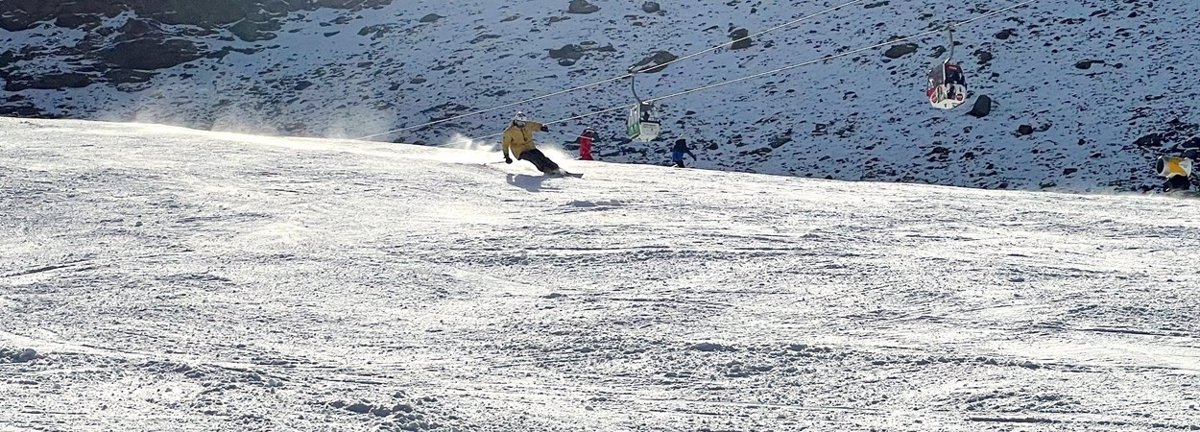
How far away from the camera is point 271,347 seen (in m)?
6.97

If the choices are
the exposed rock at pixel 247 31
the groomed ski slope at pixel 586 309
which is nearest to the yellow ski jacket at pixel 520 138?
the groomed ski slope at pixel 586 309

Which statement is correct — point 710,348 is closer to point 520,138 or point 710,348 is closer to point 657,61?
point 520,138

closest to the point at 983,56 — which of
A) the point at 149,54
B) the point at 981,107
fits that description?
the point at 981,107

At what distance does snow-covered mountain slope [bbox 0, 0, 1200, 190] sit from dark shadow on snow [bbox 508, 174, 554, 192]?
29.9 ft

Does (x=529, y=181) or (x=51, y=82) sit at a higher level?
(x=51, y=82)

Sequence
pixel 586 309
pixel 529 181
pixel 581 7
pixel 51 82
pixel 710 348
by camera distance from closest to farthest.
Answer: pixel 710 348 → pixel 586 309 → pixel 529 181 → pixel 51 82 → pixel 581 7

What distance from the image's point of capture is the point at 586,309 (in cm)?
797

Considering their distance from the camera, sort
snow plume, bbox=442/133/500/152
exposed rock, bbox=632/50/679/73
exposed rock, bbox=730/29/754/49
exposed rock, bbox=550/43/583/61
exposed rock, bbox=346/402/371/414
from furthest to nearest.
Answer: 1. exposed rock, bbox=550/43/583/61
2. exposed rock, bbox=730/29/754/49
3. exposed rock, bbox=632/50/679/73
4. snow plume, bbox=442/133/500/152
5. exposed rock, bbox=346/402/371/414

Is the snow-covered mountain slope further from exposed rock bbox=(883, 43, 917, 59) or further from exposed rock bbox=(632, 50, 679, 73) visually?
exposed rock bbox=(632, 50, 679, 73)

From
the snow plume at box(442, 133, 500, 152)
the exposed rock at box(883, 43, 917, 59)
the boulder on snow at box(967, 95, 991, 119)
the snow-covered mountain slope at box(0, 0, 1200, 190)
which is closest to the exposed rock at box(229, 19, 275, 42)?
the snow-covered mountain slope at box(0, 0, 1200, 190)

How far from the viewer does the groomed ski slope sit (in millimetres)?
5844

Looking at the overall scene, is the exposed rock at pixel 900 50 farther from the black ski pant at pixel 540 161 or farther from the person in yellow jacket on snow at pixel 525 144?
the black ski pant at pixel 540 161

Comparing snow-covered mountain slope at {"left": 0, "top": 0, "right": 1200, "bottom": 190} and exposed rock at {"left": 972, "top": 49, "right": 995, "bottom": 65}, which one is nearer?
snow-covered mountain slope at {"left": 0, "top": 0, "right": 1200, "bottom": 190}

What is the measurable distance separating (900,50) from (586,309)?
22066 millimetres
